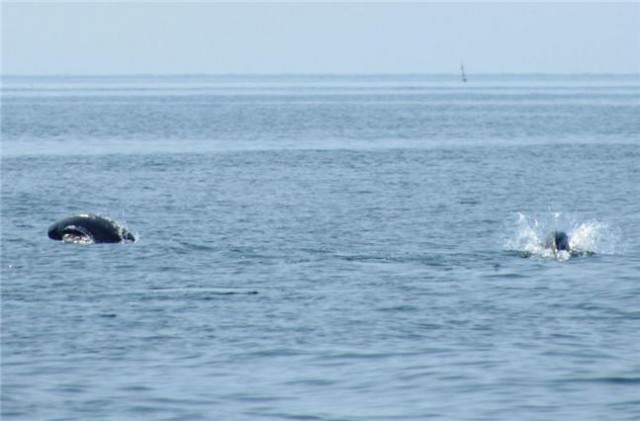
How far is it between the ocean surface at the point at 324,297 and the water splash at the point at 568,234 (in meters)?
0.12

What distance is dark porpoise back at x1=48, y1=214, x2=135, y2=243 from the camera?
36.9m

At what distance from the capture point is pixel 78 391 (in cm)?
1944

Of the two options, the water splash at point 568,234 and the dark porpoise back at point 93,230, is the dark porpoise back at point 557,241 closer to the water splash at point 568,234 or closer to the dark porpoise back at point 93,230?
the water splash at point 568,234

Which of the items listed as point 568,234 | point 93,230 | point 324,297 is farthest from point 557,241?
point 93,230

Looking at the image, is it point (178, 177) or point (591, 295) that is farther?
A: point (178, 177)

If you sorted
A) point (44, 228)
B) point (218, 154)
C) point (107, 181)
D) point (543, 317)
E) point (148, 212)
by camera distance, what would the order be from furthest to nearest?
point (218, 154)
point (107, 181)
point (148, 212)
point (44, 228)
point (543, 317)

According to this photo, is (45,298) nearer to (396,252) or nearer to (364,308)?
(364,308)

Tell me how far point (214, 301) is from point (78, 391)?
24.8 feet

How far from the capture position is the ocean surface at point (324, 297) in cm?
1927

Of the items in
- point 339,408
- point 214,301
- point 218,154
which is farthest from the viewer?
point 218,154

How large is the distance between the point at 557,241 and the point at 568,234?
2.56 meters

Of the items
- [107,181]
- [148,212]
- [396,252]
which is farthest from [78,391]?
[107,181]

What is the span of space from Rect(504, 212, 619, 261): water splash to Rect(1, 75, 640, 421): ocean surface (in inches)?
4.7

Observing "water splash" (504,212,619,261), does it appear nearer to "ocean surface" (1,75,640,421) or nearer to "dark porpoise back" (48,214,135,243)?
"ocean surface" (1,75,640,421)
